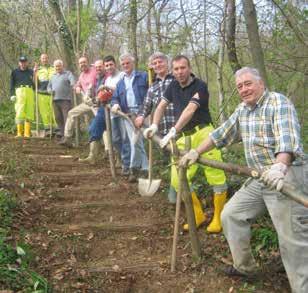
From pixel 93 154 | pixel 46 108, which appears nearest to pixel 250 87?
pixel 93 154

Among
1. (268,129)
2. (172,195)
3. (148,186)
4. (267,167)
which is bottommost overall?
(172,195)

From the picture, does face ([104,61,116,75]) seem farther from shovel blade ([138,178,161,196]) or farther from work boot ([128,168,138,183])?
shovel blade ([138,178,161,196])

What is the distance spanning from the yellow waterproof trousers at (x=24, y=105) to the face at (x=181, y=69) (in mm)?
A: 6029

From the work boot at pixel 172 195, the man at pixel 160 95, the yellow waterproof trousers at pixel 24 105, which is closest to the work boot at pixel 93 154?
the man at pixel 160 95

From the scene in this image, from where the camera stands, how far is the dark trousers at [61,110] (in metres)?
9.98

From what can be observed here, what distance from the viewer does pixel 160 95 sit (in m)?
6.31

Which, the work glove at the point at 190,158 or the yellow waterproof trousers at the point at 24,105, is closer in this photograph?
the work glove at the point at 190,158

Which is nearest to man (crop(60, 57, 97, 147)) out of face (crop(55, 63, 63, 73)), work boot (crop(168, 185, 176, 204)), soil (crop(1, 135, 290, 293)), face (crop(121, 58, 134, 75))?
face (crop(55, 63, 63, 73))

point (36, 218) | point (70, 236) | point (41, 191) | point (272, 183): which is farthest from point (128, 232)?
point (272, 183)

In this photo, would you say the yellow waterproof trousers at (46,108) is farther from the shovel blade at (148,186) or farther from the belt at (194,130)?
the belt at (194,130)

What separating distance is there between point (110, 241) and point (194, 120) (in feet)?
5.88

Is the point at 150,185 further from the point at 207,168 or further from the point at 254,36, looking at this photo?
the point at 254,36

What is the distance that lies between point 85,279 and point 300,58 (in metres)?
5.10

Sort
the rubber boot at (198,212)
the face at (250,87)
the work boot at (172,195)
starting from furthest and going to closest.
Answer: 1. the work boot at (172,195)
2. the rubber boot at (198,212)
3. the face at (250,87)
